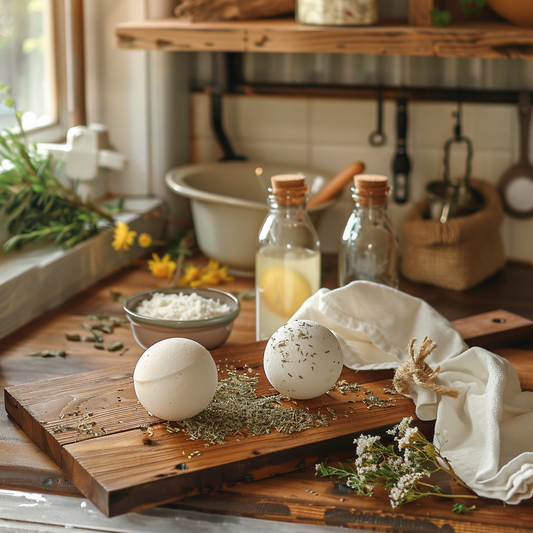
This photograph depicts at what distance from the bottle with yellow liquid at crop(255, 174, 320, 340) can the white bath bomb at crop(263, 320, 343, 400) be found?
21 cm

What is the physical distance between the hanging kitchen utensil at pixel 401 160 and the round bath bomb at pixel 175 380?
863 mm

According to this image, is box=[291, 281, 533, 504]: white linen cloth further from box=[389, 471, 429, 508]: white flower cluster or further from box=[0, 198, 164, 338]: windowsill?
box=[0, 198, 164, 338]: windowsill

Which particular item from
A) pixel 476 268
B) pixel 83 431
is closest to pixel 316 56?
pixel 476 268

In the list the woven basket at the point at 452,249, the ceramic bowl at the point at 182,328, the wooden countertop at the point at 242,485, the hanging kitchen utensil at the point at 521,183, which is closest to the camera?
the wooden countertop at the point at 242,485

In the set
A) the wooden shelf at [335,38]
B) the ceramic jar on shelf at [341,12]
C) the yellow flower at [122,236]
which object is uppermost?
the ceramic jar on shelf at [341,12]

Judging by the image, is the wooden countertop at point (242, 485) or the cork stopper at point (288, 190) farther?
the cork stopper at point (288, 190)

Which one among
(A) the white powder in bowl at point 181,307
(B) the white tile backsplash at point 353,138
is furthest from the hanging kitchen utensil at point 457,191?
(A) the white powder in bowl at point 181,307

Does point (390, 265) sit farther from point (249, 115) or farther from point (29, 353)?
point (249, 115)

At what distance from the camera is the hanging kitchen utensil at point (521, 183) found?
143cm

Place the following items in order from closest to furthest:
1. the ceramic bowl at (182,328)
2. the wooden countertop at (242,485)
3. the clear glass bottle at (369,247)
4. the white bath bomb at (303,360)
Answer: the wooden countertop at (242,485) → the white bath bomb at (303,360) → the ceramic bowl at (182,328) → the clear glass bottle at (369,247)

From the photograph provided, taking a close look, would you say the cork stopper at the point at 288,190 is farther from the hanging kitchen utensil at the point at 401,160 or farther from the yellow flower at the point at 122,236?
the hanging kitchen utensil at the point at 401,160

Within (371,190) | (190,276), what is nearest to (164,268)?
(190,276)

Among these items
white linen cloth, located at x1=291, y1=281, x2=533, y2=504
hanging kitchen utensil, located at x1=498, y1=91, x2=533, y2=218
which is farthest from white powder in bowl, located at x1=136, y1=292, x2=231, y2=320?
hanging kitchen utensil, located at x1=498, y1=91, x2=533, y2=218

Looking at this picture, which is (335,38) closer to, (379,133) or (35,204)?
(379,133)
